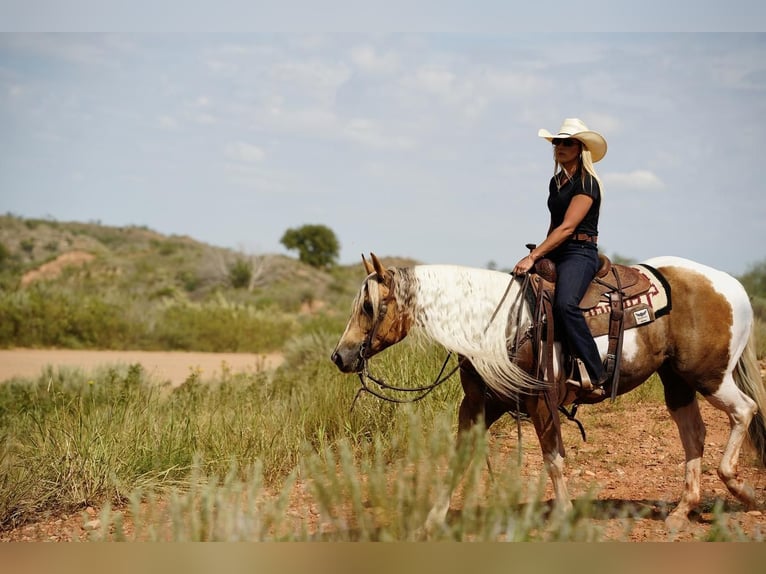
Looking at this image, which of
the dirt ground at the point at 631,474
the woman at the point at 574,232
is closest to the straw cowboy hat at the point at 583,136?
the woman at the point at 574,232

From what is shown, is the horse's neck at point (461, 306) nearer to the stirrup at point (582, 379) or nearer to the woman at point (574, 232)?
the woman at point (574, 232)

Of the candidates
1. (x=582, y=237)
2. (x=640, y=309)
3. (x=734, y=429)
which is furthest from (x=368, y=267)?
(x=734, y=429)

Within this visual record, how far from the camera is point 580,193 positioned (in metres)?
4.65

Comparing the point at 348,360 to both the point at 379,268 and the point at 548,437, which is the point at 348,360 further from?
the point at 548,437

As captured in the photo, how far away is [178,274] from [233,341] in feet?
74.4

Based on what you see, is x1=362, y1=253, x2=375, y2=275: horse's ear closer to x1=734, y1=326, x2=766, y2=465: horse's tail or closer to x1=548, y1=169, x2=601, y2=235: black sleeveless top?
x1=548, y1=169, x2=601, y2=235: black sleeveless top

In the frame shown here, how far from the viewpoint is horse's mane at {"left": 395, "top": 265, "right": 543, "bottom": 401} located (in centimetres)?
439

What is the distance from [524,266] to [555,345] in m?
0.57

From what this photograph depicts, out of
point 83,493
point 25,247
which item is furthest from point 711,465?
point 25,247

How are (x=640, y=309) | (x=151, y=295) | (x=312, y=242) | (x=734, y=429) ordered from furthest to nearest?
1. (x=312, y=242)
2. (x=151, y=295)
3. (x=734, y=429)
4. (x=640, y=309)

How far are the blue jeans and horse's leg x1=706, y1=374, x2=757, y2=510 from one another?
105 centimetres

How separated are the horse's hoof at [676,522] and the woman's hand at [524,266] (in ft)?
6.42

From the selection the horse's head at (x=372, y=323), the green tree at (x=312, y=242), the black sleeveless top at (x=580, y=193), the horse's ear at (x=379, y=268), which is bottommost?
the horse's head at (x=372, y=323)

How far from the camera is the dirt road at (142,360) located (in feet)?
46.1
